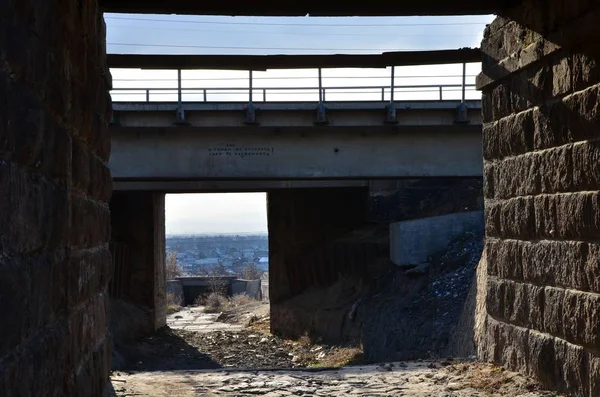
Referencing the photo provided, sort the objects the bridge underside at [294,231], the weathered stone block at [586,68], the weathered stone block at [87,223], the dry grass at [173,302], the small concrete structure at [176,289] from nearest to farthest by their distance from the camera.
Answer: the weathered stone block at [87,223] < the weathered stone block at [586,68] < the bridge underside at [294,231] < the dry grass at [173,302] < the small concrete structure at [176,289]

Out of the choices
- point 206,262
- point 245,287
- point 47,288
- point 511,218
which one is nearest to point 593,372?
point 511,218

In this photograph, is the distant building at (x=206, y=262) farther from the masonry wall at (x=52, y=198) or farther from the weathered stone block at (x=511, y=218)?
the masonry wall at (x=52, y=198)

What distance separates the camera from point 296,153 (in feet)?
69.1

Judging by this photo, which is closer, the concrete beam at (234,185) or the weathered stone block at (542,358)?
the weathered stone block at (542,358)

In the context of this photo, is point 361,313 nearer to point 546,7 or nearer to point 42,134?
point 546,7

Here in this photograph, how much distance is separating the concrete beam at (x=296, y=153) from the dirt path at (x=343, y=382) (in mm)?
11652

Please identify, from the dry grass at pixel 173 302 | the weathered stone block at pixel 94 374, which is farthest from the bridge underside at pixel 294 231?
the weathered stone block at pixel 94 374

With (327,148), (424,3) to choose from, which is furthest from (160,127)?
(424,3)

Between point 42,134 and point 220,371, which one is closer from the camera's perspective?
point 42,134

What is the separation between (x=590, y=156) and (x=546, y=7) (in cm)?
151

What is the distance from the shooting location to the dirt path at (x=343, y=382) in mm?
7738

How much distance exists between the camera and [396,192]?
97.3 feet

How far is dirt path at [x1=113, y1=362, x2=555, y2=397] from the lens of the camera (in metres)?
7.74

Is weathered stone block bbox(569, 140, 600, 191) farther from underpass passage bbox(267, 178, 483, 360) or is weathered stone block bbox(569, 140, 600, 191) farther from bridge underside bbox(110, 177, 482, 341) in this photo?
bridge underside bbox(110, 177, 482, 341)
